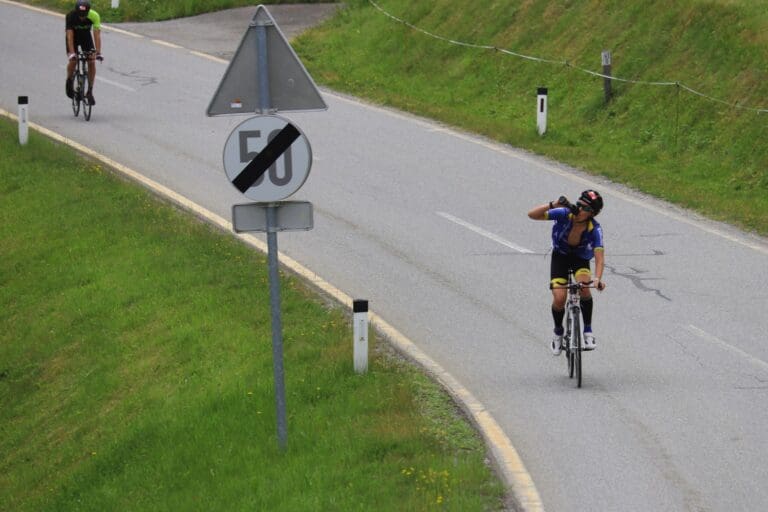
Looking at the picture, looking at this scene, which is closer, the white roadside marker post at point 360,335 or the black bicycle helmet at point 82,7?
the white roadside marker post at point 360,335

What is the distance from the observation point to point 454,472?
9867 mm

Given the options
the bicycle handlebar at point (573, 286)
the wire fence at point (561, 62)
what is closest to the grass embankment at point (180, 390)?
the bicycle handlebar at point (573, 286)

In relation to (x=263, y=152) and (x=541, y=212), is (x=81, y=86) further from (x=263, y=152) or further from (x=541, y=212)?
(x=263, y=152)

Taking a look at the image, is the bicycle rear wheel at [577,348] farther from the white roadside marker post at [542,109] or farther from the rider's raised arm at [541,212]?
the white roadside marker post at [542,109]

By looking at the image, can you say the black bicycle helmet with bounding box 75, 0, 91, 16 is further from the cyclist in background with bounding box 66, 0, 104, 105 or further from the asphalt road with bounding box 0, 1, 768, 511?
the asphalt road with bounding box 0, 1, 768, 511

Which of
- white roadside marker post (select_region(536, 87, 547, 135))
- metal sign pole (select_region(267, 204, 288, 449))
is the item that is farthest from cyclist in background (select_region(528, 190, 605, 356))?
white roadside marker post (select_region(536, 87, 547, 135))

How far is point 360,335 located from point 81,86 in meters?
14.2

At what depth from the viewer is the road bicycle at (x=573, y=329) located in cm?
1220

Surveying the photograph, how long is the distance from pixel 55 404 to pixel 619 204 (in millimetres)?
8122

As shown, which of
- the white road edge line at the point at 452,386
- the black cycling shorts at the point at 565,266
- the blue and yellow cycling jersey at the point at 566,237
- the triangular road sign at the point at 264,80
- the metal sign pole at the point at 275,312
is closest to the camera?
the white road edge line at the point at 452,386

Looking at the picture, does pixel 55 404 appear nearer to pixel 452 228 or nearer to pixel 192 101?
pixel 452 228

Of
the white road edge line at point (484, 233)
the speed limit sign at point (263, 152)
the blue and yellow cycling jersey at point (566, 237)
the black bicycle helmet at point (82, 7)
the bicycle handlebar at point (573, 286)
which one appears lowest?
the white road edge line at point (484, 233)

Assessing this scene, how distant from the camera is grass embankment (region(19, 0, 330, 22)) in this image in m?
38.2

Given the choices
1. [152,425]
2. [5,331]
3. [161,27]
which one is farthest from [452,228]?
[161,27]
